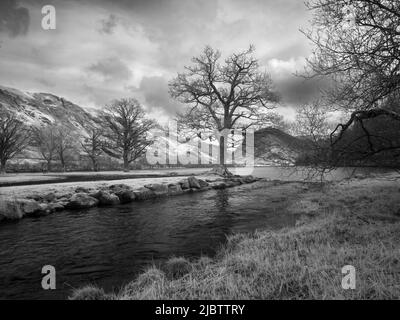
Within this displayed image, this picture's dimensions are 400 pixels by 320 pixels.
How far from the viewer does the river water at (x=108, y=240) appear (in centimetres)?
423

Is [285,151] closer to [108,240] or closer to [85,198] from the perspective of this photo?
[108,240]

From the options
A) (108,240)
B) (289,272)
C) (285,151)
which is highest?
(285,151)

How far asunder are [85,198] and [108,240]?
231 inches

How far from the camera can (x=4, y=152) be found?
3067 cm

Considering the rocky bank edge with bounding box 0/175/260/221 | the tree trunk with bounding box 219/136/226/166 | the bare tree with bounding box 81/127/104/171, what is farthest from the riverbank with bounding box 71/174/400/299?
the bare tree with bounding box 81/127/104/171

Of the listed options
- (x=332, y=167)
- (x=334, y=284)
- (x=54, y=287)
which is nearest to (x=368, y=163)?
(x=332, y=167)

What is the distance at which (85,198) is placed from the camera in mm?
11320

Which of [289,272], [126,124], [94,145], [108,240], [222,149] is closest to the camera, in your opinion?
[289,272]

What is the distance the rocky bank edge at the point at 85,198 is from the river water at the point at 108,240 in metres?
0.72

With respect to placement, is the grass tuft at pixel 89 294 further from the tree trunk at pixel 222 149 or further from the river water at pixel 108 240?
the tree trunk at pixel 222 149

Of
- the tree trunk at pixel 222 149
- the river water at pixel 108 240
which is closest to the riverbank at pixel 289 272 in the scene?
the river water at pixel 108 240

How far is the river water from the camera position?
4234 millimetres

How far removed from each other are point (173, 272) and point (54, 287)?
6.96 feet

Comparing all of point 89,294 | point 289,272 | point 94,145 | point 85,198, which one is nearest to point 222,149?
point 85,198
